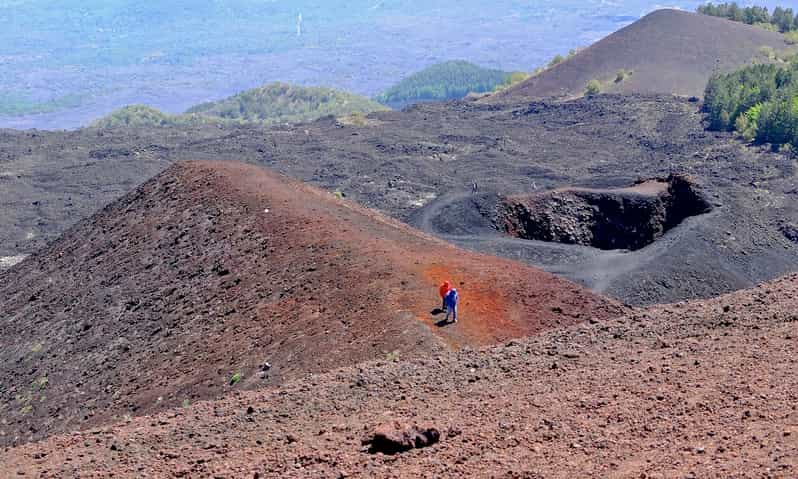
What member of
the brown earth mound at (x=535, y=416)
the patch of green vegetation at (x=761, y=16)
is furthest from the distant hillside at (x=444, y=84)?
the brown earth mound at (x=535, y=416)

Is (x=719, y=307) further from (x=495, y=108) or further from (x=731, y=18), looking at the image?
(x=731, y=18)

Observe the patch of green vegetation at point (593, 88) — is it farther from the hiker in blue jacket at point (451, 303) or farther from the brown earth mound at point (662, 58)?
the hiker in blue jacket at point (451, 303)

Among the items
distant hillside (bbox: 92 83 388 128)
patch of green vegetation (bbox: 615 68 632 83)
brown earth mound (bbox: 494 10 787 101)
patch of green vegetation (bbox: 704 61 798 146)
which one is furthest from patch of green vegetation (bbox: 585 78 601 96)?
distant hillside (bbox: 92 83 388 128)

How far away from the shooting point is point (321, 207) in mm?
25375

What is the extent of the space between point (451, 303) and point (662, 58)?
2904 inches

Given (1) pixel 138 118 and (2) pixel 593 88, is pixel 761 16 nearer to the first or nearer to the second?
(2) pixel 593 88

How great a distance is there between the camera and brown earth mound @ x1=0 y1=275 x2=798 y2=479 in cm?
995

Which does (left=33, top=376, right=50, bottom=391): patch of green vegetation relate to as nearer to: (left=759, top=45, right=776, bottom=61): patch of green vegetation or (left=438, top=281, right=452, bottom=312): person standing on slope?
(left=438, top=281, right=452, bottom=312): person standing on slope

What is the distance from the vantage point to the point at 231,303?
20688 mm

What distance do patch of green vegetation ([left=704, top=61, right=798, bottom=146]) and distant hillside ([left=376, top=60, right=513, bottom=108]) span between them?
7881 centimetres

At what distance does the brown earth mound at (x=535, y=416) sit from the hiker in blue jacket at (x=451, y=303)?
188 cm

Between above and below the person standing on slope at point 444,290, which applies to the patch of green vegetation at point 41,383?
below

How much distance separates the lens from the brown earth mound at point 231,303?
677 inches

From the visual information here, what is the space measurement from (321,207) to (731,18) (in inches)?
3530
